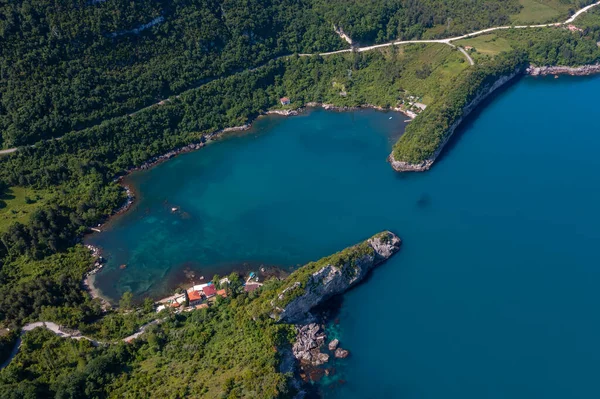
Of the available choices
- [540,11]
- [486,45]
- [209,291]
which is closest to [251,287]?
[209,291]

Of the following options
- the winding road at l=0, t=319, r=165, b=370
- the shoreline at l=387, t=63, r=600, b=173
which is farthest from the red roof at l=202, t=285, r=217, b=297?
the shoreline at l=387, t=63, r=600, b=173

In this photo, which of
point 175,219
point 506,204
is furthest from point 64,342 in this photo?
point 506,204

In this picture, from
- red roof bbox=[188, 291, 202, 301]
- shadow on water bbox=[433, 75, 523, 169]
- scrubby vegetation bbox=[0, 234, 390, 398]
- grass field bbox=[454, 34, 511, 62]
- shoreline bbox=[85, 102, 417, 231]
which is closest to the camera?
scrubby vegetation bbox=[0, 234, 390, 398]

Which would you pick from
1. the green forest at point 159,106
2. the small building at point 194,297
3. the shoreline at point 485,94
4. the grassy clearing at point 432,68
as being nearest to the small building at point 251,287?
the green forest at point 159,106

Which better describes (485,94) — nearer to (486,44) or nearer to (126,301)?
(486,44)

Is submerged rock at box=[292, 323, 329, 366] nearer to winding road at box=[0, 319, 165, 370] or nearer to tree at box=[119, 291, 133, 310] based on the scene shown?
winding road at box=[0, 319, 165, 370]

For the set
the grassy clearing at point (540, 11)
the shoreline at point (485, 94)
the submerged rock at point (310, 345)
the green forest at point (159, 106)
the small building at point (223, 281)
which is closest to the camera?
the green forest at point (159, 106)

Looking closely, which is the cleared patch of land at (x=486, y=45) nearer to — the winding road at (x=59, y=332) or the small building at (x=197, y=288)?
the small building at (x=197, y=288)
